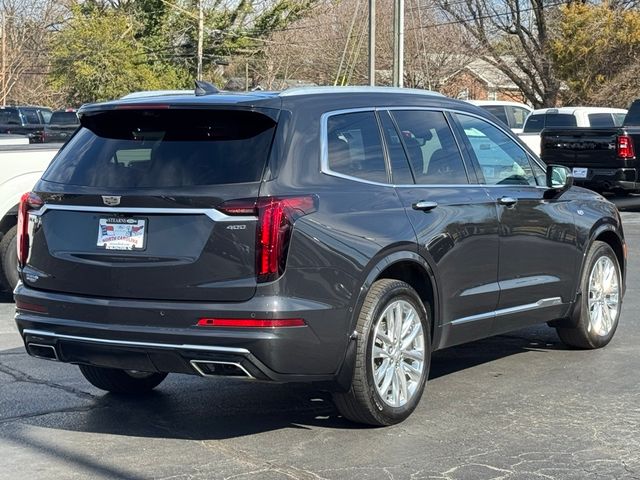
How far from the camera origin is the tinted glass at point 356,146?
5824 millimetres

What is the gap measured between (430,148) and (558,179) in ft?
4.45

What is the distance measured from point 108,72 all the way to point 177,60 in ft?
10.8

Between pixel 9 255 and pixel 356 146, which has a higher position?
pixel 356 146

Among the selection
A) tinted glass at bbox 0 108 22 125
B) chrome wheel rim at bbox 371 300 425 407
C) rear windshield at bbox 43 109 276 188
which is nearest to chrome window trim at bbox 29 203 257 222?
rear windshield at bbox 43 109 276 188

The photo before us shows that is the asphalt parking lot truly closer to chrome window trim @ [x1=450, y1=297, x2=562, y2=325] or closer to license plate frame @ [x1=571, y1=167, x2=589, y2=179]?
chrome window trim @ [x1=450, y1=297, x2=562, y2=325]

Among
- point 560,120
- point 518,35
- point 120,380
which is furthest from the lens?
point 518,35

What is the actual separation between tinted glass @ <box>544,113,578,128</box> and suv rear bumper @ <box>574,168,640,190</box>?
19.4 feet

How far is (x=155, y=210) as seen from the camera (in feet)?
17.7

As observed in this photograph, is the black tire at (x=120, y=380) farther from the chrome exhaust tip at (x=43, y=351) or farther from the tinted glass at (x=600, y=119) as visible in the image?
the tinted glass at (x=600, y=119)

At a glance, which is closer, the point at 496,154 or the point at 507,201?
the point at 507,201

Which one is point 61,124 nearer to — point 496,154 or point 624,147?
point 624,147

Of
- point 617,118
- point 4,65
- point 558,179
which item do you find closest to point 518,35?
point 617,118

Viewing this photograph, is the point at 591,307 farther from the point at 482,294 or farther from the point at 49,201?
the point at 49,201

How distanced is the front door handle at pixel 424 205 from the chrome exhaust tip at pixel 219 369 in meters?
1.47
